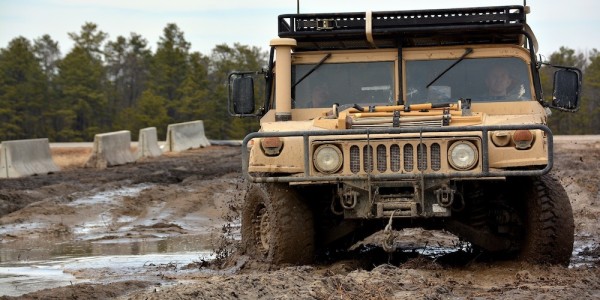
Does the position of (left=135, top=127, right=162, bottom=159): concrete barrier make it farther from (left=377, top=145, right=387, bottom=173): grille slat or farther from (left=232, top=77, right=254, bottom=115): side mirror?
(left=377, top=145, right=387, bottom=173): grille slat

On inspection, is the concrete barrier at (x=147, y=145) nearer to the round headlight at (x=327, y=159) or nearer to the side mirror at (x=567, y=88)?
the side mirror at (x=567, y=88)

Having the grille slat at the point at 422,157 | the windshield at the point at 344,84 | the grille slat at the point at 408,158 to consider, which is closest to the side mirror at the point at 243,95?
the windshield at the point at 344,84

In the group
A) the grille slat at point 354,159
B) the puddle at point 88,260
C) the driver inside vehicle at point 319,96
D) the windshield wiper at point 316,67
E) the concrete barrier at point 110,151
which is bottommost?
the puddle at point 88,260

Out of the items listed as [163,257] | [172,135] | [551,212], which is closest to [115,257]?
[163,257]

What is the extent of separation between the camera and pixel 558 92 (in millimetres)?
11047

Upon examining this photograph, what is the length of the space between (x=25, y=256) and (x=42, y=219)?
3.69m

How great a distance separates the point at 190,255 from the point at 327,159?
3189 mm

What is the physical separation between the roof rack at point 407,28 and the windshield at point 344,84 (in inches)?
9.4

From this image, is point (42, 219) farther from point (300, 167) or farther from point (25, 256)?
point (300, 167)

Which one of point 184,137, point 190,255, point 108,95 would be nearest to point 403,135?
point 190,255

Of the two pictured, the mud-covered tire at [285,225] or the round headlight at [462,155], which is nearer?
the round headlight at [462,155]

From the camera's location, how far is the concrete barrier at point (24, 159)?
23328mm

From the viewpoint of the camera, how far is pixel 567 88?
11047 mm

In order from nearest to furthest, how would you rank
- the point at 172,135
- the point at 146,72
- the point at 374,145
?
the point at 374,145 < the point at 172,135 < the point at 146,72
